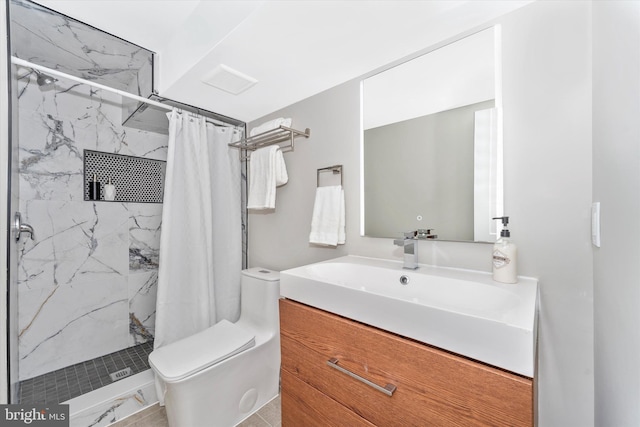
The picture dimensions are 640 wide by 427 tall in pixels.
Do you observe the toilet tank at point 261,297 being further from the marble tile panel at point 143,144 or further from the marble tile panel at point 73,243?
the marble tile panel at point 143,144

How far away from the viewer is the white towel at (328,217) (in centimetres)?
147

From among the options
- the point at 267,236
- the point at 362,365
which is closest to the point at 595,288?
the point at 362,365

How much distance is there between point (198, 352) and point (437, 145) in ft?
5.05

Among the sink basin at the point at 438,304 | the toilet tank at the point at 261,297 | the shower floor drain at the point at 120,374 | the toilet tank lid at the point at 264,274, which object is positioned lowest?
the shower floor drain at the point at 120,374

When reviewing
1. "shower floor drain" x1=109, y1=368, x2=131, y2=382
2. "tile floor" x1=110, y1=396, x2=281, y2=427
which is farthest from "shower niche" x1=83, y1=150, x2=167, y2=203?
"tile floor" x1=110, y1=396, x2=281, y2=427

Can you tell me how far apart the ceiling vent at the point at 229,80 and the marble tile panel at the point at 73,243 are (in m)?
1.26

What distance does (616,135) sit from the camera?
602 mm

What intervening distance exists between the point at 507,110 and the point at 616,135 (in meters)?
0.47

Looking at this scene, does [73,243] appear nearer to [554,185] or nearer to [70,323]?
[70,323]

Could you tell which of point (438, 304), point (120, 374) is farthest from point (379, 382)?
point (120, 374)

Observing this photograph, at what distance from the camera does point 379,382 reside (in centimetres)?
78

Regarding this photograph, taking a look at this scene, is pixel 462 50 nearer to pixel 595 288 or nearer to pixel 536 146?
pixel 536 146

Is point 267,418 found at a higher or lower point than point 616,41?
lower

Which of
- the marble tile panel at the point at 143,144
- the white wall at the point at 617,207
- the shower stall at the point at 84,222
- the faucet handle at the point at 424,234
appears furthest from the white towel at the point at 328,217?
Result: the marble tile panel at the point at 143,144
